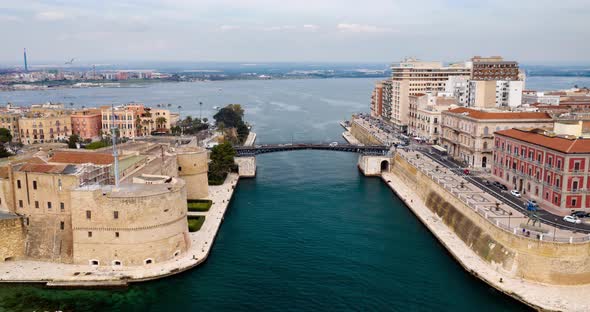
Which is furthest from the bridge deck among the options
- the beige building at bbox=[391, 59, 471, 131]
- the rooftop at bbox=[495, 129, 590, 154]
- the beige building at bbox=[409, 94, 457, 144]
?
the beige building at bbox=[391, 59, 471, 131]

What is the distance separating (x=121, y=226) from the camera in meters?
38.1

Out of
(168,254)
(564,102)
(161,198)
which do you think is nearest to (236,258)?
(168,254)

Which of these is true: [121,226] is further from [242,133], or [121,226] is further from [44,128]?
[242,133]

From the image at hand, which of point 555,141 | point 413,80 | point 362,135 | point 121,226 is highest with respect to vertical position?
point 413,80

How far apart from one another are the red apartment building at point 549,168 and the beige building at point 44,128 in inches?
3000

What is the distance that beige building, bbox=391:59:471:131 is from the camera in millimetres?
107562

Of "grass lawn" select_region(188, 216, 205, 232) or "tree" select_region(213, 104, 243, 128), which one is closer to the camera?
"grass lawn" select_region(188, 216, 205, 232)

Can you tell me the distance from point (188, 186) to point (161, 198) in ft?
63.6

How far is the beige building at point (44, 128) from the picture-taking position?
296 feet

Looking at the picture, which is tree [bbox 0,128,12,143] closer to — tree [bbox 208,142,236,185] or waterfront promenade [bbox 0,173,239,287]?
tree [bbox 208,142,236,185]

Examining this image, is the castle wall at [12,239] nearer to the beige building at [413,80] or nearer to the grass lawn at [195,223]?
the grass lawn at [195,223]

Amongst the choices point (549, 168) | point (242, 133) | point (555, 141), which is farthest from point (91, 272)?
point (242, 133)

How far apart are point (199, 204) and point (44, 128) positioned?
166ft

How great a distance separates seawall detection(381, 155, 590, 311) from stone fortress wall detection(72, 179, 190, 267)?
936 inches
